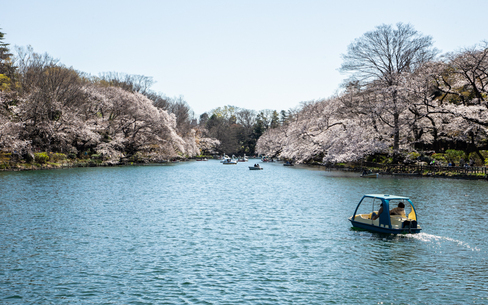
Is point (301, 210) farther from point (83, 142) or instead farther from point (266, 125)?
point (266, 125)

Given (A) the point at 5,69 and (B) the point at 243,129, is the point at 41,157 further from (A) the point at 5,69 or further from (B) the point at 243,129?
(B) the point at 243,129

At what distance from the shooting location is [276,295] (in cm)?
1144

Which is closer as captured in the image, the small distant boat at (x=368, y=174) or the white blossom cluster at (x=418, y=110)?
the white blossom cluster at (x=418, y=110)

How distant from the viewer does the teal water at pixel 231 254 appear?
1156 centimetres

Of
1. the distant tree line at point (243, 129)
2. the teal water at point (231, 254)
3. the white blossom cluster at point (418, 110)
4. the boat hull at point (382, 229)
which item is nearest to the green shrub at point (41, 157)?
the teal water at point (231, 254)

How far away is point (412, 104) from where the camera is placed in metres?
50.1

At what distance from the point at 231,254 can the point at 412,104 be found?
1661 inches

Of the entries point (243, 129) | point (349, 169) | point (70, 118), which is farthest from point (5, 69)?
point (243, 129)

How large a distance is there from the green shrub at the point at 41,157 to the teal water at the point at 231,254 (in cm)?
3037

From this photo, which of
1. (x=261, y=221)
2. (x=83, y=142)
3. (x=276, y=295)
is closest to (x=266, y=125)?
(x=83, y=142)

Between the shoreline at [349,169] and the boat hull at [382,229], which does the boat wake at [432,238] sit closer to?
the boat hull at [382,229]

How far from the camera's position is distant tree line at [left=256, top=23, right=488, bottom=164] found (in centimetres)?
4710

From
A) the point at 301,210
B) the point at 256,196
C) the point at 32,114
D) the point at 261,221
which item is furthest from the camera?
the point at 32,114

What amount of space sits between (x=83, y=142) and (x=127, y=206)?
47192 millimetres
